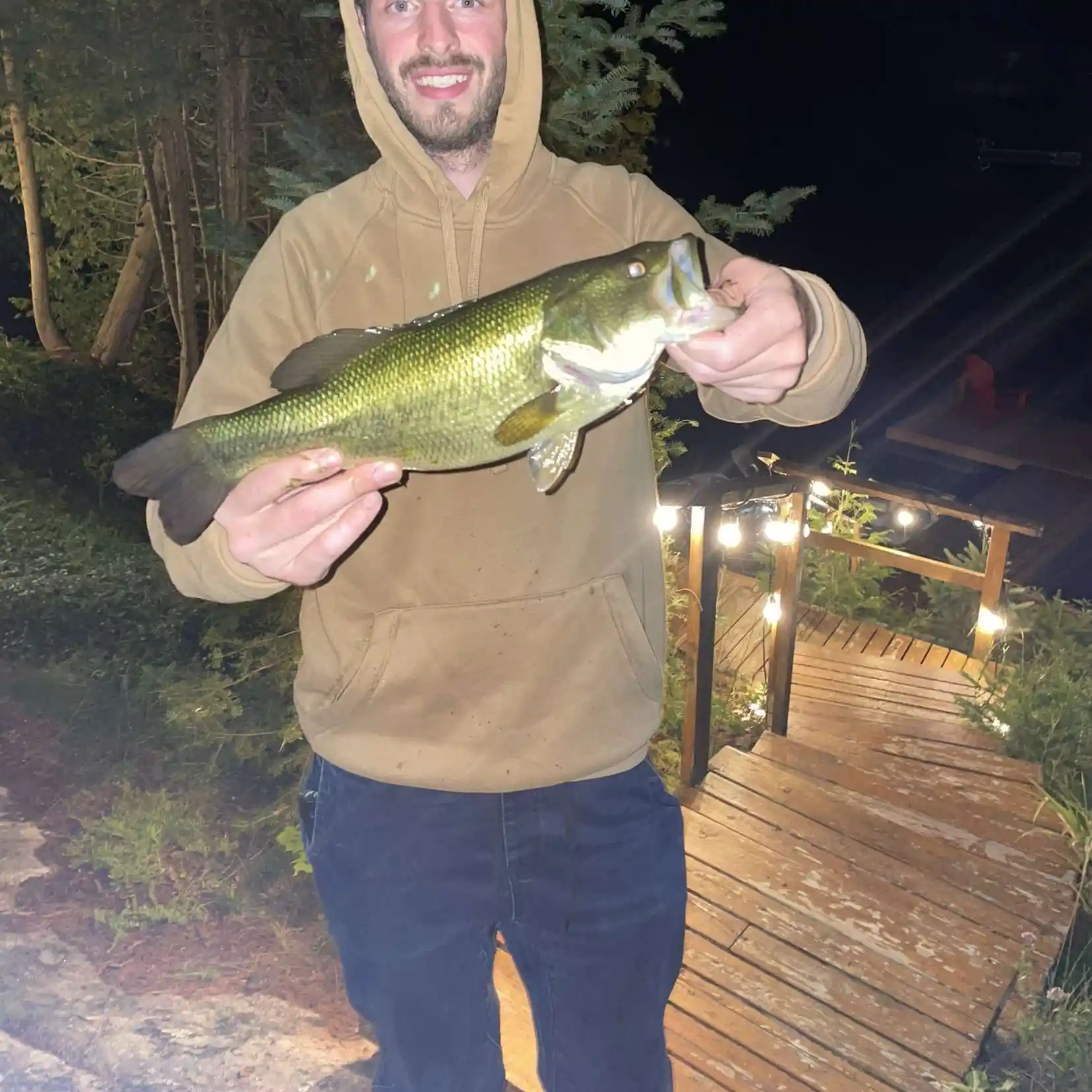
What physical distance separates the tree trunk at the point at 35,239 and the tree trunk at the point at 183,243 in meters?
2.17

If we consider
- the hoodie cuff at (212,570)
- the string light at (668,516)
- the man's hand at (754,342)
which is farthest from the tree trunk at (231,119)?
the man's hand at (754,342)

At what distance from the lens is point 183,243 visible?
319 inches

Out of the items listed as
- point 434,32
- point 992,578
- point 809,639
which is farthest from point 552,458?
point 992,578

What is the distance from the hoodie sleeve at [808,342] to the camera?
1.96m

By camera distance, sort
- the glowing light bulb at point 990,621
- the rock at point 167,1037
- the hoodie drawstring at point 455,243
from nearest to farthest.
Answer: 1. the hoodie drawstring at point 455,243
2. the rock at point 167,1037
3. the glowing light bulb at point 990,621

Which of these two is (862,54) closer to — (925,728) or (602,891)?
(925,728)

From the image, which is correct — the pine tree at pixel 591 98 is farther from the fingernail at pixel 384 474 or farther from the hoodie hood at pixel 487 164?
the fingernail at pixel 384 474

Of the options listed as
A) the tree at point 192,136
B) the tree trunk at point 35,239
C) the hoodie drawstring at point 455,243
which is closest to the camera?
the hoodie drawstring at point 455,243

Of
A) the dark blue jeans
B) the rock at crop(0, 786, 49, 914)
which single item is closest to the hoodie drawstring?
the dark blue jeans

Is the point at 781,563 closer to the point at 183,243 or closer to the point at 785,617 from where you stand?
the point at 785,617

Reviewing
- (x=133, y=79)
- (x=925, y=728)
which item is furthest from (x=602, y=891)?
(x=133, y=79)

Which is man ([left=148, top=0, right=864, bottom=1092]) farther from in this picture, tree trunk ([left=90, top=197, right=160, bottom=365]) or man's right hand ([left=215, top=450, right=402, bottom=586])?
tree trunk ([left=90, top=197, right=160, bottom=365])

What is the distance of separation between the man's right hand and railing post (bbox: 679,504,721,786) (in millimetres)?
2628

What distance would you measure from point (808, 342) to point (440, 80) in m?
1.00
